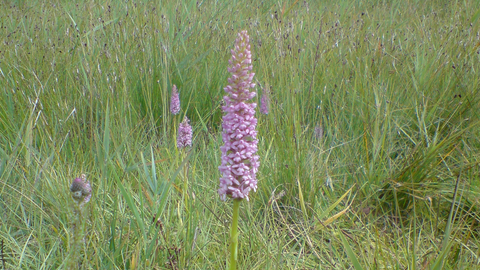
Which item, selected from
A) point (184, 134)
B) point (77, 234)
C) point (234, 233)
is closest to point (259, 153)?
point (184, 134)

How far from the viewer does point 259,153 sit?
1.83m

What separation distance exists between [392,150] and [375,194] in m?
0.36

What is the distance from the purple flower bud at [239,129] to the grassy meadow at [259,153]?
140 mm

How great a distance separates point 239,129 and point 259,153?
3.28ft

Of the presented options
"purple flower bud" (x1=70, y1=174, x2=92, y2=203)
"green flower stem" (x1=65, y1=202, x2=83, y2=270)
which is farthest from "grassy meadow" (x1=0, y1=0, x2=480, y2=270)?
"purple flower bud" (x1=70, y1=174, x2=92, y2=203)

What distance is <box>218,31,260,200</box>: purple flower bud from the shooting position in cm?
84

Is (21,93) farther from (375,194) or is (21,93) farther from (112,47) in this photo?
(375,194)

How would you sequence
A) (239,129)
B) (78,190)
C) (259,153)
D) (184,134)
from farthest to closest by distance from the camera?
(259,153) → (184,134) → (239,129) → (78,190)

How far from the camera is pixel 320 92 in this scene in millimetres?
2379

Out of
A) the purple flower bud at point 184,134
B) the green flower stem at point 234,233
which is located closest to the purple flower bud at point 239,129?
the green flower stem at point 234,233

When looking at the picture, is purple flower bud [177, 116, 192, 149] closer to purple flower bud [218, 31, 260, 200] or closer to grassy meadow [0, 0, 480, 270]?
grassy meadow [0, 0, 480, 270]

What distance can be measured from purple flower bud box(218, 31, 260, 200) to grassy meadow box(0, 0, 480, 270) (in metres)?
0.14

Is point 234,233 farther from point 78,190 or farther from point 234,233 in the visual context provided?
point 78,190

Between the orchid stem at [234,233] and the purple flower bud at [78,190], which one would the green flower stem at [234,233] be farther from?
the purple flower bud at [78,190]
